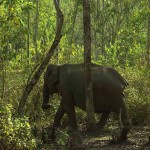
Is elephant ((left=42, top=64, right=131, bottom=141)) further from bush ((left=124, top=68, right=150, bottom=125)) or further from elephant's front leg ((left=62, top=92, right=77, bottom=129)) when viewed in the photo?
bush ((left=124, top=68, right=150, bottom=125))

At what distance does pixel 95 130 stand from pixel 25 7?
379cm

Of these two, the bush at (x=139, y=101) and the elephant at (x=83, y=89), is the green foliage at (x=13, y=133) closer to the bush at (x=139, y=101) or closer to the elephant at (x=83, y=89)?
the elephant at (x=83, y=89)

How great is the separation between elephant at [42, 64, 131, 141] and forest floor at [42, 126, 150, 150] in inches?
17.3

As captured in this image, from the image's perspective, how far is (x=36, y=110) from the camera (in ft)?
40.9

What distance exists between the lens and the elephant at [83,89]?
10.1 metres

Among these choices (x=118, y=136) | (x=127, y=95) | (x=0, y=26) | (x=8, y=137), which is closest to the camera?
(x=8, y=137)

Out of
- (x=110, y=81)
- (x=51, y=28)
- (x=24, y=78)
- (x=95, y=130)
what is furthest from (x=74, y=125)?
(x=51, y=28)

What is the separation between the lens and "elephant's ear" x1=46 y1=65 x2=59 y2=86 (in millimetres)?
11172

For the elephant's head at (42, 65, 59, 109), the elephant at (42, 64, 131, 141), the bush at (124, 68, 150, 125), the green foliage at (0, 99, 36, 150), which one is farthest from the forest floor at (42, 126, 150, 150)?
the elephant's head at (42, 65, 59, 109)

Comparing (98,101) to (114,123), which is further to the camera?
(114,123)

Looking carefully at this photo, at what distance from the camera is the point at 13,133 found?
738cm

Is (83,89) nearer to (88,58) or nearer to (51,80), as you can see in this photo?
(51,80)

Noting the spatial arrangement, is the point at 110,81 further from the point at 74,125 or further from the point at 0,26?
the point at 0,26

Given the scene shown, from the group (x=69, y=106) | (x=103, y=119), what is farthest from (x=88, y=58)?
(x=103, y=119)
